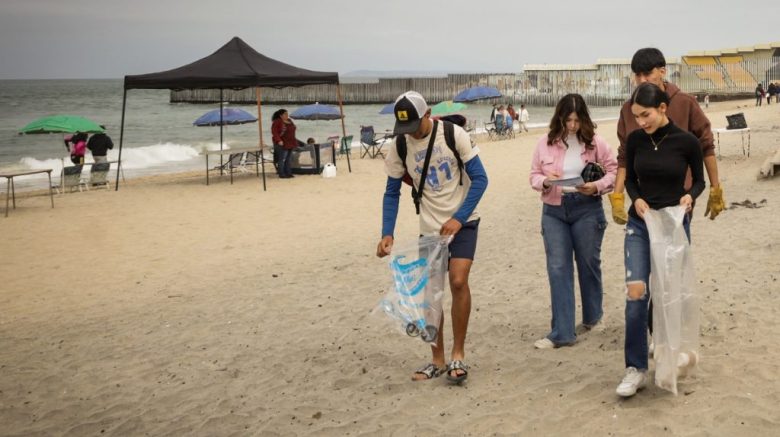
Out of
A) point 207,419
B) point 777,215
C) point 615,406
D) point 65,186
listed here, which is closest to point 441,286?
point 615,406

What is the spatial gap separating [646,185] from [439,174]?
1036 millimetres

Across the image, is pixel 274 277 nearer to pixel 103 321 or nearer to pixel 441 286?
pixel 103 321

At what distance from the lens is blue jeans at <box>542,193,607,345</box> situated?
4.79 meters

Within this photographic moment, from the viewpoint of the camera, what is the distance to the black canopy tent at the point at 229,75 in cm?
1481

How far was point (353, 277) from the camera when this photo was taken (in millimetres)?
7605

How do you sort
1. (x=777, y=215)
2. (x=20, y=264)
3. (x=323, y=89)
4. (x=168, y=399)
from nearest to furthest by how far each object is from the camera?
(x=168, y=399) < (x=777, y=215) < (x=20, y=264) < (x=323, y=89)

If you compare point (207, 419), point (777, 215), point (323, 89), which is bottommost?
point (207, 419)

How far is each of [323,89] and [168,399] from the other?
60.1 meters

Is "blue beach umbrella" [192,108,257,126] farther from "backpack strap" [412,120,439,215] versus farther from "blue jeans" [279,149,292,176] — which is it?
"backpack strap" [412,120,439,215]

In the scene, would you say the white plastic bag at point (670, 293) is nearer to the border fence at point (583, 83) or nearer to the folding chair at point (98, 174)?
the folding chair at point (98, 174)

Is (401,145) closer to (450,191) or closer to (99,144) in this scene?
(450,191)

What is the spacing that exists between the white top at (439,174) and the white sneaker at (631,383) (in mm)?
1111

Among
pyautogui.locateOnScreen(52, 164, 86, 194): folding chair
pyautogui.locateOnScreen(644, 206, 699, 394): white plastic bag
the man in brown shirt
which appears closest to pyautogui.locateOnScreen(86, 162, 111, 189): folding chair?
pyautogui.locateOnScreen(52, 164, 86, 194): folding chair

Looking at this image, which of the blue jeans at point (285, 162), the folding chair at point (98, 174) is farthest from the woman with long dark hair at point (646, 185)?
the folding chair at point (98, 174)
